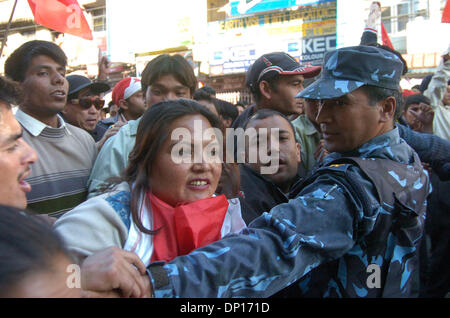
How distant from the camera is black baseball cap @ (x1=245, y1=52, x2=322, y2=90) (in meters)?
2.72

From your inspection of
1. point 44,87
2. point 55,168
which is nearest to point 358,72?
point 55,168

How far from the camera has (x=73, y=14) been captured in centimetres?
416

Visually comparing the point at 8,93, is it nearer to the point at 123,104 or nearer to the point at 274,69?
the point at 274,69

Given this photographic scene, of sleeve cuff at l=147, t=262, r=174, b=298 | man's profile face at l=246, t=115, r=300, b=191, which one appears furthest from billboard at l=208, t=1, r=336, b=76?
sleeve cuff at l=147, t=262, r=174, b=298

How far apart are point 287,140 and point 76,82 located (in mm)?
2583

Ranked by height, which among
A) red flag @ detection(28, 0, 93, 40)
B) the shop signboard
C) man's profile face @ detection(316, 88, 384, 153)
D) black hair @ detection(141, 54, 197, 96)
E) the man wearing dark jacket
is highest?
the shop signboard

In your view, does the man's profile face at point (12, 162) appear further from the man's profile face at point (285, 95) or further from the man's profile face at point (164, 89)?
the man's profile face at point (285, 95)

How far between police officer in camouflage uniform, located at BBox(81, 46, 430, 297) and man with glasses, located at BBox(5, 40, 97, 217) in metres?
1.23

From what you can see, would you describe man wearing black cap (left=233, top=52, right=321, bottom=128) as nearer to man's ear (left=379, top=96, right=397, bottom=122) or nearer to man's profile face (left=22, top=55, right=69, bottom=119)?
man's ear (left=379, top=96, right=397, bottom=122)

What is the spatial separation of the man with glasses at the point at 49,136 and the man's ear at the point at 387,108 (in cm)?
176

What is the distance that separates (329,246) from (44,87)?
206 centimetres

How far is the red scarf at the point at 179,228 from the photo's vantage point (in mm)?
1364

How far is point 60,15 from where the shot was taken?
13.2 feet

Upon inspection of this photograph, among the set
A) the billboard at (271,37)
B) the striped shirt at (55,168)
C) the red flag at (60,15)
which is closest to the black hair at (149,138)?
the striped shirt at (55,168)
